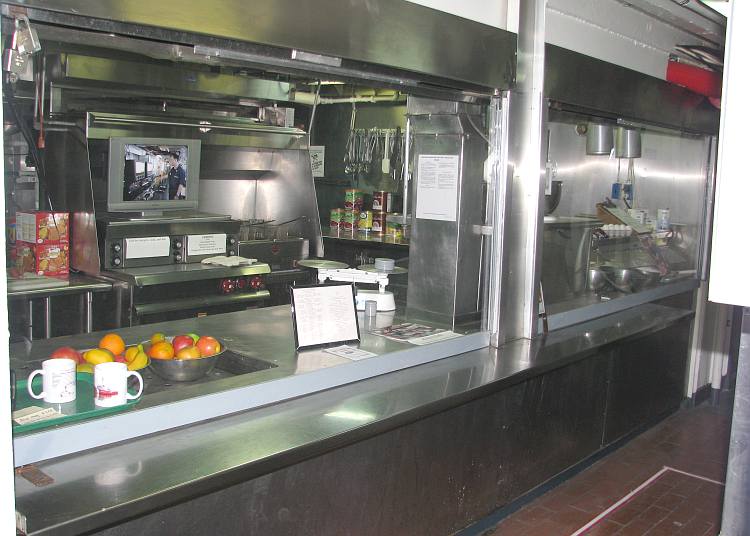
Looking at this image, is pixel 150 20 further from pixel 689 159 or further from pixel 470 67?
pixel 689 159

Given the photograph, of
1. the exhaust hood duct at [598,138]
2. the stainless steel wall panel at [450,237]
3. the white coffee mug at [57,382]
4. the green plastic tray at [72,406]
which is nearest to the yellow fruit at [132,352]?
the green plastic tray at [72,406]

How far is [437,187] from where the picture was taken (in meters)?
3.66

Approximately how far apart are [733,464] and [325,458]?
1.53m

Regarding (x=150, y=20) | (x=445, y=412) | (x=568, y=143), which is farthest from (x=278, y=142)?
(x=150, y=20)

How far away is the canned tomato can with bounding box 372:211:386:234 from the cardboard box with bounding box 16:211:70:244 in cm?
308

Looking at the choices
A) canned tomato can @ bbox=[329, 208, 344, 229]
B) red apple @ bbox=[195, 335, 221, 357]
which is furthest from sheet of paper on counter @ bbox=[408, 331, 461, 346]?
canned tomato can @ bbox=[329, 208, 344, 229]

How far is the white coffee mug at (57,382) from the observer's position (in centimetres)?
225

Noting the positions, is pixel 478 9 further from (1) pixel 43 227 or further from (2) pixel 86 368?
(1) pixel 43 227

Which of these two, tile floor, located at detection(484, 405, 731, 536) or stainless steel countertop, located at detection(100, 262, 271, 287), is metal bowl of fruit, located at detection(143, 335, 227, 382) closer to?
tile floor, located at detection(484, 405, 731, 536)

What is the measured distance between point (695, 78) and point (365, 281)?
2.88 meters

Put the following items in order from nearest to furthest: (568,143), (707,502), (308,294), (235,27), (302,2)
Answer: (235,27), (302,2), (308,294), (707,502), (568,143)

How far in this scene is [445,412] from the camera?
10.1 feet

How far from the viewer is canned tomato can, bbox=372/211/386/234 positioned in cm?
708

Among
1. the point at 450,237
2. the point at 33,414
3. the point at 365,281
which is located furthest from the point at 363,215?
Answer: the point at 33,414
